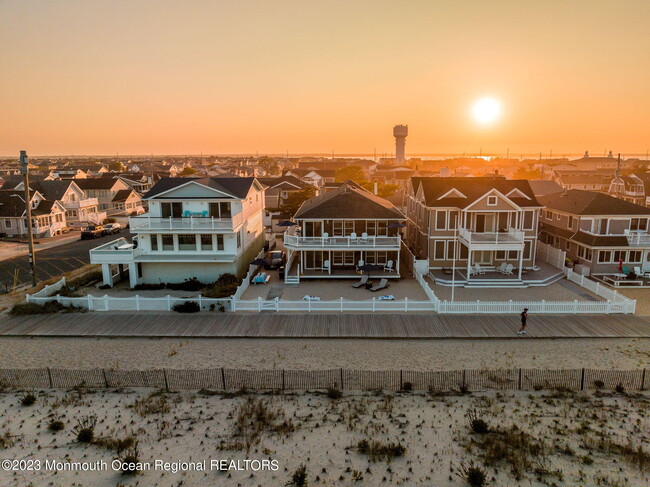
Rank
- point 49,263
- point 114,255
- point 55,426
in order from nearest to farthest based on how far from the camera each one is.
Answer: point 55,426 < point 114,255 < point 49,263

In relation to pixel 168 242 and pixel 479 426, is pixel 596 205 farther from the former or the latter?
pixel 168 242

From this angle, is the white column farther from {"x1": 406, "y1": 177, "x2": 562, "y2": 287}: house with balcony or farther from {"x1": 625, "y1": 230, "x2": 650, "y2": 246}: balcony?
{"x1": 625, "y1": 230, "x2": 650, "y2": 246}: balcony

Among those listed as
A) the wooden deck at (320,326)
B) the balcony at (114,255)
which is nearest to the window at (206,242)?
the balcony at (114,255)

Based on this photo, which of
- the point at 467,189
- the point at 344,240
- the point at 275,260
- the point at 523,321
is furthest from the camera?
the point at 275,260

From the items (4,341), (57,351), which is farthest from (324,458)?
(4,341)

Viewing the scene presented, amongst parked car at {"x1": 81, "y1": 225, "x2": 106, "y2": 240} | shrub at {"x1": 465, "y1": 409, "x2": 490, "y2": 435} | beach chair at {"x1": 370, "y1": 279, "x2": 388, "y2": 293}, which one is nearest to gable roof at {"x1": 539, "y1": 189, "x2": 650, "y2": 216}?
beach chair at {"x1": 370, "y1": 279, "x2": 388, "y2": 293}

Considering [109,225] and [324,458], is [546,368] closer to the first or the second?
[324,458]

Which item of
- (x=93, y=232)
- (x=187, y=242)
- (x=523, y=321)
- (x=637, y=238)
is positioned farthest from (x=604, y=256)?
(x=93, y=232)
